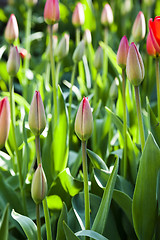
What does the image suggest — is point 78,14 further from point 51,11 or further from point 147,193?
point 147,193

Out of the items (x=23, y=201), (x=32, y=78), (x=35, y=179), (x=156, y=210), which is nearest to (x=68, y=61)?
(x=32, y=78)

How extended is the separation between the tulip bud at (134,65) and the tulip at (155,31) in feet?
0.29

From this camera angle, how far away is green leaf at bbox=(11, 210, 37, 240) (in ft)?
2.37

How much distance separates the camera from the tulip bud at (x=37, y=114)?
0.64 metres

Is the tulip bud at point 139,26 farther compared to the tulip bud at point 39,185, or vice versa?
the tulip bud at point 139,26

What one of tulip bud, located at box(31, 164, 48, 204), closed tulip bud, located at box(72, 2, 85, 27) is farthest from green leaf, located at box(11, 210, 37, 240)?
closed tulip bud, located at box(72, 2, 85, 27)

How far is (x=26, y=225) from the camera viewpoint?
729 mm

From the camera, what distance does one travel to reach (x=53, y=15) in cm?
97

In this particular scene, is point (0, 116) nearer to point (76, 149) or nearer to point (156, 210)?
point (156, 210)

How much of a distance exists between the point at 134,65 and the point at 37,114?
20 centimetres

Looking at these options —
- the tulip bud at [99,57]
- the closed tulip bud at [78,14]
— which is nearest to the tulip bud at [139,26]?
the tulip bud at [99,57]

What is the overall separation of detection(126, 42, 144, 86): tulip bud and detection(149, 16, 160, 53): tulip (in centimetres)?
9

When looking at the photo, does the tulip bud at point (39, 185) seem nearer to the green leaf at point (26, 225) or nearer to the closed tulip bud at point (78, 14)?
the green leaf at point (26, 225)

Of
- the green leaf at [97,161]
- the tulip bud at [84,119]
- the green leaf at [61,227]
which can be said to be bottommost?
the green leaf at [61,227]
